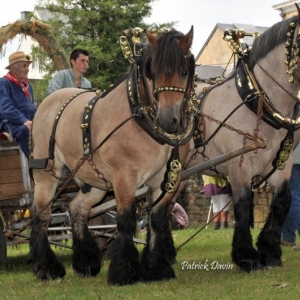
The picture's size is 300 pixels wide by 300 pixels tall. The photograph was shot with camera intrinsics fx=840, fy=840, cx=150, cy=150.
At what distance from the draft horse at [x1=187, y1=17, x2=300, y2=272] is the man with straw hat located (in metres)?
1.88

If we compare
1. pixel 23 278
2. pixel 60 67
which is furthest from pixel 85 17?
pixel 23 278

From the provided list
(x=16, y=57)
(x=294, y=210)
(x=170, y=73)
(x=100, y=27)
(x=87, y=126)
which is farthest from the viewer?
(x=100, y=27)

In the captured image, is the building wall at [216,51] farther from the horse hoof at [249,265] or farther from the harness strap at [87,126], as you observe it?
the harness strap at [87,126]

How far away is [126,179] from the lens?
7082 mm

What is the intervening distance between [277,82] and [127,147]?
1.72 meters

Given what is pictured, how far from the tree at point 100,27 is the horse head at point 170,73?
29009mm

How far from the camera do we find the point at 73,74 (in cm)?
972

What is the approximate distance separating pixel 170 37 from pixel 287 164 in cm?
224

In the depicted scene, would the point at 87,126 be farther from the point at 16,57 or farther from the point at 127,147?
the point at 16,57

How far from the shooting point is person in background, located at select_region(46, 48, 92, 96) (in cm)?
956

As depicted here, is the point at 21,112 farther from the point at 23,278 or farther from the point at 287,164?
the point at 287,164

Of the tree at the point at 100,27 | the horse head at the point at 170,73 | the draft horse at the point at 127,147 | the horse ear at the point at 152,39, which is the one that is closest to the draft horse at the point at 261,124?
the draft horse at the point at 127,147

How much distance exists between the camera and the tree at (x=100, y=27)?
3662cm

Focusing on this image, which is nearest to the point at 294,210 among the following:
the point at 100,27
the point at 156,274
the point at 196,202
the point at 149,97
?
the point at 156,274
